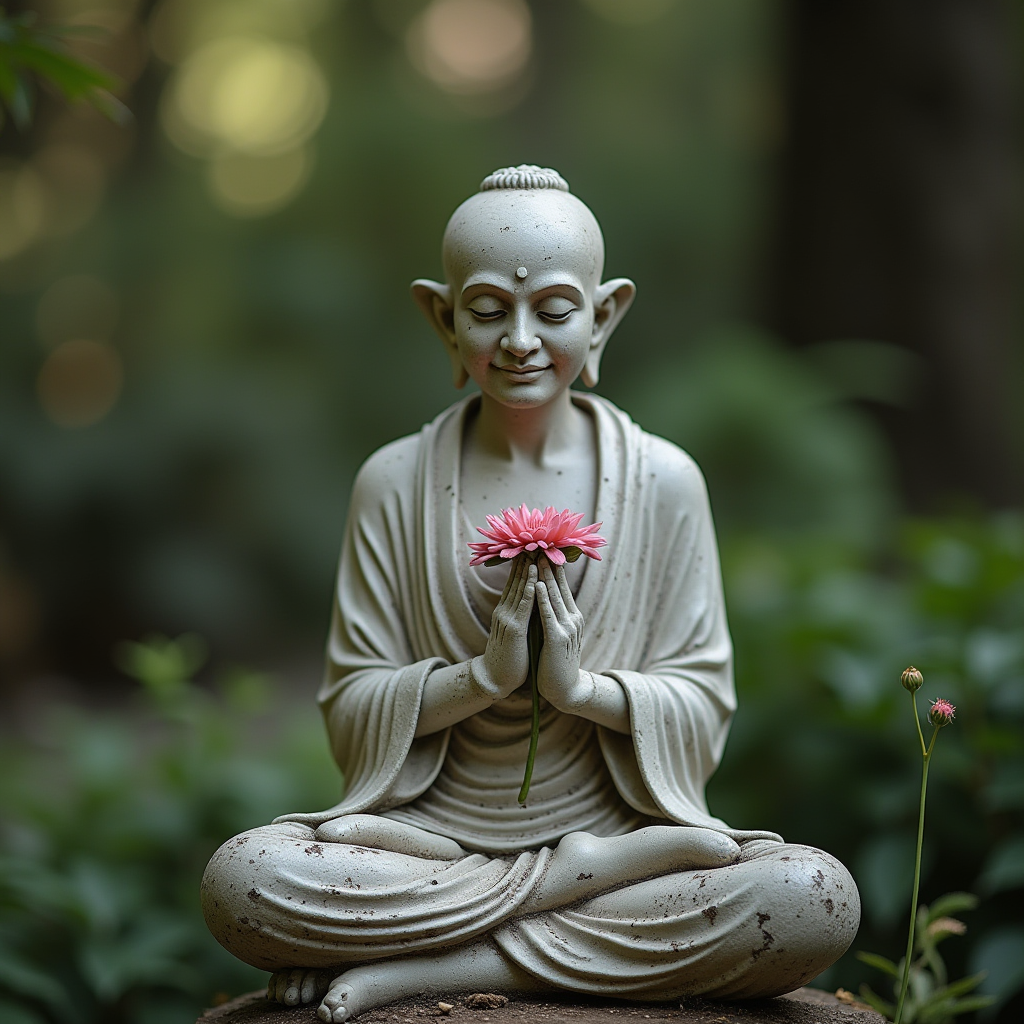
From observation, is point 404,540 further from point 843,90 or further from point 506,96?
point 506,96

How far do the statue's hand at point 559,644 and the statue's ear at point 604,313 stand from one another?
65cm

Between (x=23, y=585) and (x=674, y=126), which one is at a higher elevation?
(x=674, y=126)

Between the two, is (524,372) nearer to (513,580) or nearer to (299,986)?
(513,580)

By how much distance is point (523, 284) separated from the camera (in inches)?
129

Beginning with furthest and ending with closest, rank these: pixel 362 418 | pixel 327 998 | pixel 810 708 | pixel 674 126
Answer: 1. pixel 674 126
2. pixel 362 418
3. pixel 810 708
4. pixel 327 998

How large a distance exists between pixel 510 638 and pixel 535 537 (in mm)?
287

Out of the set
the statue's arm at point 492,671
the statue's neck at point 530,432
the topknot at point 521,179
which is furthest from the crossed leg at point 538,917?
the topknot at point 521,179

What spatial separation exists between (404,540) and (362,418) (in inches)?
307

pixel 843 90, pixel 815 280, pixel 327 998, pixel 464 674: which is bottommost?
pixel 327 998

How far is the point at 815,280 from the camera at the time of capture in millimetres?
8469

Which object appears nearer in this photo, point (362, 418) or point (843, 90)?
point (843, 90)

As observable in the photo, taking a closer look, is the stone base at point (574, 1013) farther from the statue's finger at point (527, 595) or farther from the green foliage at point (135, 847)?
the green foliage at point (135, 847)

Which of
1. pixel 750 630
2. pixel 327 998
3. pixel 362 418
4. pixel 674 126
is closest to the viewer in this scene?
pixel 327 998

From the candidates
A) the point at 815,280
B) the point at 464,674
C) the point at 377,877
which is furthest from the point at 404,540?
the point at 815,280
